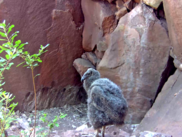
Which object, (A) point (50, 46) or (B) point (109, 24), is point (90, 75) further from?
(A) point (50, 46)

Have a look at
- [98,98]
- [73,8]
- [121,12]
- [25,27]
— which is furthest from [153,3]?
[25,27]

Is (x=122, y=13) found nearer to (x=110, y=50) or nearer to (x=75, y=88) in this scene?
(x=110, y=50)

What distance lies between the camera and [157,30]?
10.8ft

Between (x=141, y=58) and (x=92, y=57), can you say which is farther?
(x=92, y=57)

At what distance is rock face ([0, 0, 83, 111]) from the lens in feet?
14.3

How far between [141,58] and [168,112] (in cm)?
112

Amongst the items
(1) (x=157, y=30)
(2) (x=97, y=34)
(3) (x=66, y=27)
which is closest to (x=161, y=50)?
(1) (x=157, y=30)

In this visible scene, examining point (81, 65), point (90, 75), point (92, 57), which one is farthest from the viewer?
point (92, 57)

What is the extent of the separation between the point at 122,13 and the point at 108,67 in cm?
113

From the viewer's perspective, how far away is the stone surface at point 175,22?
8.77ft

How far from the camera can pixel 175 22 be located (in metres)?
2.75

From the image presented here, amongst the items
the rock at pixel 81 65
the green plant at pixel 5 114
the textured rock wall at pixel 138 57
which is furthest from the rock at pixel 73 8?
the green plant at pixel 5 114

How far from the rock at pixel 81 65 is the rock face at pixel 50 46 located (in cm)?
21

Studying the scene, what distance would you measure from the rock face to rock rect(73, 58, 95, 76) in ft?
0.69
